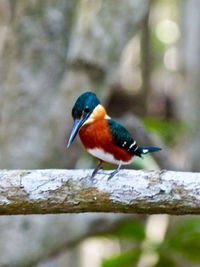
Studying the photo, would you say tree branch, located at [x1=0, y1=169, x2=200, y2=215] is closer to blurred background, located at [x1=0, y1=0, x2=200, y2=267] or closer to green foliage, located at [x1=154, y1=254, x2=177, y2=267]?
blurred background, located at [x1=0, y1=0, x2=200, y2=267]

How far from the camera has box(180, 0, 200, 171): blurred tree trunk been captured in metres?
6.90

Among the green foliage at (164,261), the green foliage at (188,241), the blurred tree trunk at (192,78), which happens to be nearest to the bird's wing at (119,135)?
the green foliage at (188,241)

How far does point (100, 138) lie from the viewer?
3342 millimetres

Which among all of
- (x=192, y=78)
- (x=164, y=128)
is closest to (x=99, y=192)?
(x=164, y=128)

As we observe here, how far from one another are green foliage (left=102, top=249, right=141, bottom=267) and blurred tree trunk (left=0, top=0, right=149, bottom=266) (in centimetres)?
54

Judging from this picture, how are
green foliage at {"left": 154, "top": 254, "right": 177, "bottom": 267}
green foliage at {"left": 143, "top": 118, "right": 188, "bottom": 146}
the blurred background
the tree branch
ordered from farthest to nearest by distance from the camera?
green foliage at {"left": 143, "top": 118, "right": 188, "bottom": 146} < green foliage at {"left": 154, "top": 254, "right": 177, "bottom": 267} < the blurred background < the tree branch

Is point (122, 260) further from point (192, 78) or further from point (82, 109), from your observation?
point (192, 78)

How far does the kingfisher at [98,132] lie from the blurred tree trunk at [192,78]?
11.0ft

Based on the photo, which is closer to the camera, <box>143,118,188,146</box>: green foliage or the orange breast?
the orange breast

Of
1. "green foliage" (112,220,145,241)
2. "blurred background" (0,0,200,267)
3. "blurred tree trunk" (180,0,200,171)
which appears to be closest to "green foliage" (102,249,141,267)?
"blurred background" (0,0,200,267)

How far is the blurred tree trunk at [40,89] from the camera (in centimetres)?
546

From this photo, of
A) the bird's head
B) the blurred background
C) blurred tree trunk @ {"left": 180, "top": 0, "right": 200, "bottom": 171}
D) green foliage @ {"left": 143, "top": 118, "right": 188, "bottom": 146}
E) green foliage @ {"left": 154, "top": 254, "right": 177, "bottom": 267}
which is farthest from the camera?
blurred tree trunk @ {"left": 180, "top": 0, "right": 200, "bottom": 171}

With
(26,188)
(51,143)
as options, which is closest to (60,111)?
(51,143)

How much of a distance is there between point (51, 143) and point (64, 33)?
95cm
